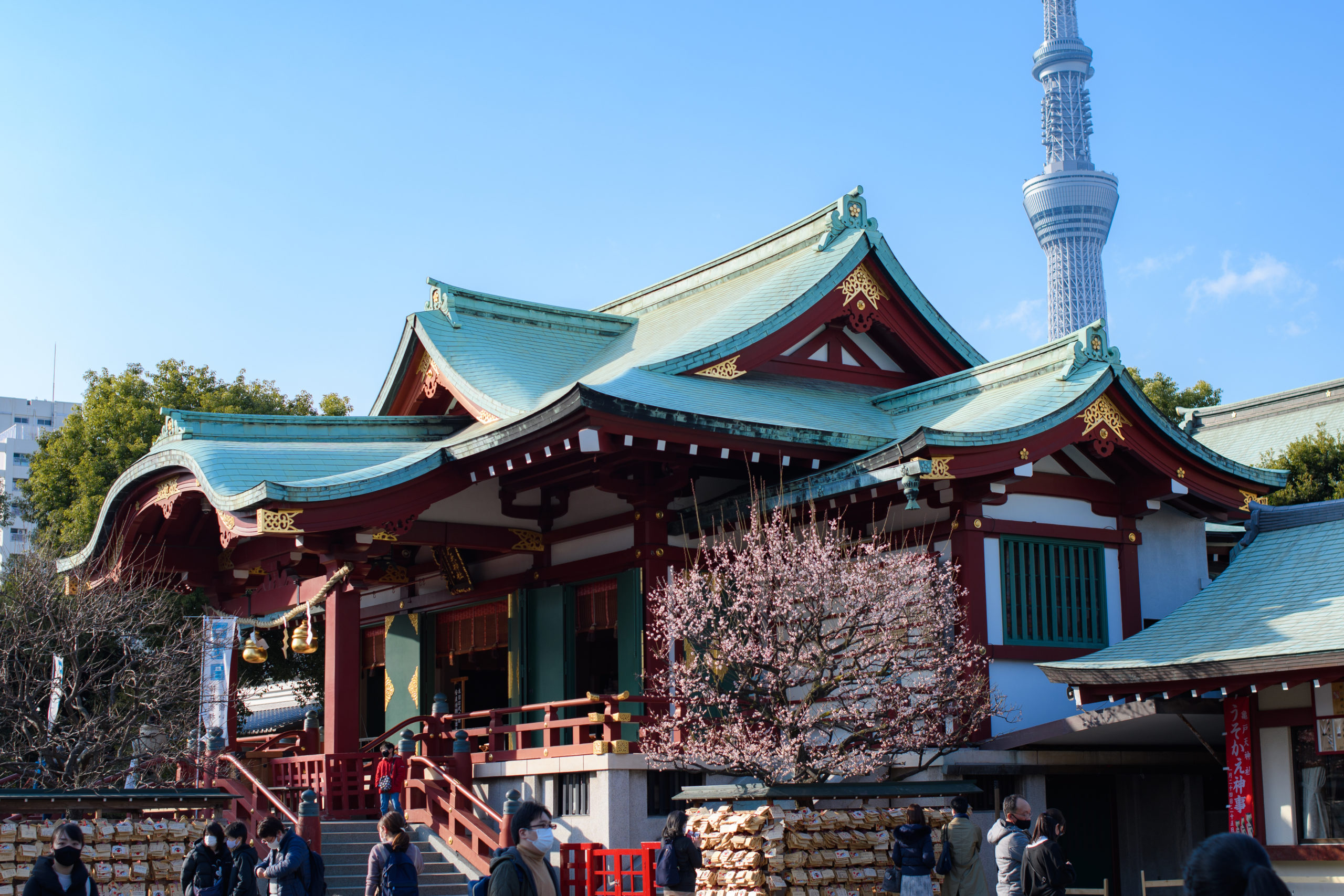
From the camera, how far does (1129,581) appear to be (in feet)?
58.2

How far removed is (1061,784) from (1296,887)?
3.80 m

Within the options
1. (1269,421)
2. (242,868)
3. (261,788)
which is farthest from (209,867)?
(1269,421)

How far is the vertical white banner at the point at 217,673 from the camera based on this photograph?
20219 mm

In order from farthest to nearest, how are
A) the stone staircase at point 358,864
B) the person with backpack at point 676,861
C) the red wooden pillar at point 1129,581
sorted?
the red wooden pillar at point 1129,581, the stone staircase at point 358,864, the person with backpack at point 676,861

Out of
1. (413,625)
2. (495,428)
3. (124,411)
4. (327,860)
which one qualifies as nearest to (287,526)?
(495,428)

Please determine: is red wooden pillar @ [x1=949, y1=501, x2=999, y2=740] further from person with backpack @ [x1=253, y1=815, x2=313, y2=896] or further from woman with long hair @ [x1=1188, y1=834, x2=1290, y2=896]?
woman with long hair @ [x1=1188, y1=834, x2=1290, y2=896]

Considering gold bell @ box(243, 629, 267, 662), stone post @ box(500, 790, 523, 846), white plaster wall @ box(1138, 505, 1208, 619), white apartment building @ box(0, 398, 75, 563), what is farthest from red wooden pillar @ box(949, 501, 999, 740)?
white apartment building @ box(0, 398, 75, 563)

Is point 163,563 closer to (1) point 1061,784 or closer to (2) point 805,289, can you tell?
(2) point 805,289

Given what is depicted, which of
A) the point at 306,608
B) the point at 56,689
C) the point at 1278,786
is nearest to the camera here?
the point at 1278,786

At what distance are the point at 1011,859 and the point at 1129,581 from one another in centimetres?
672

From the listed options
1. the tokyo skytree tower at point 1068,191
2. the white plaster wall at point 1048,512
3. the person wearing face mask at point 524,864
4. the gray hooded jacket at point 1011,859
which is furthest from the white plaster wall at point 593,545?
the tokyo skytree tower at point 1068,191

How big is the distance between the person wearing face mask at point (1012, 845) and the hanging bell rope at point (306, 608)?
354 inches

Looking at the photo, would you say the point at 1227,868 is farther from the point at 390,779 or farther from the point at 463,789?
the point at 390,779

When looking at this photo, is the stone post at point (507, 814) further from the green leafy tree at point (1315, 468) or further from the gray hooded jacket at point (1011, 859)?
the green leafy tree at point (1315, 468)
